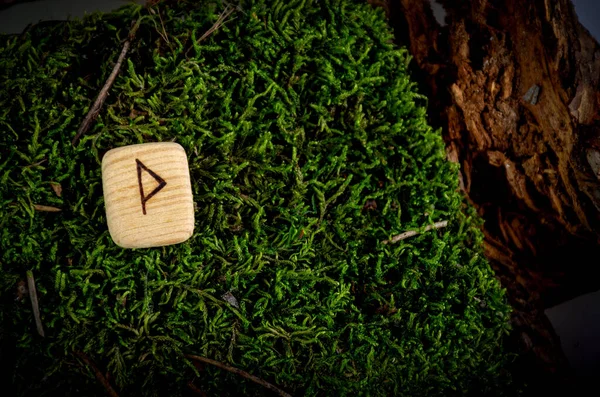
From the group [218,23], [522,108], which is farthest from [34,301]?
[522,108]

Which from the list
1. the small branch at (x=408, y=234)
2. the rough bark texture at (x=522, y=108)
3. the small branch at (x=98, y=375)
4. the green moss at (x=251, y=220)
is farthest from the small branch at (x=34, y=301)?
the rough bark texture at (x=522, y=108)

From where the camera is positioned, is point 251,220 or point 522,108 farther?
point 522,108

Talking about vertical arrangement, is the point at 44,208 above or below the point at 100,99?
below

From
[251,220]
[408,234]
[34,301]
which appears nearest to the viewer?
[34,301]

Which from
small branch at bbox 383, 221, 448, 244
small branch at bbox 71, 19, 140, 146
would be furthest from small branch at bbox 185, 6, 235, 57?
small branch at bbox 383, 221, 448, 244

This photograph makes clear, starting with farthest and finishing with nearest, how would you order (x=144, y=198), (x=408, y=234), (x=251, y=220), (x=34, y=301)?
1. (x=408, y=234)
2. (x=251, y=220)
3. (x=34, y=301)
4. (x=144, y=198)

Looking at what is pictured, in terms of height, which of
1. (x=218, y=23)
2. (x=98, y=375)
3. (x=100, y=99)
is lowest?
(x=98, y=375)

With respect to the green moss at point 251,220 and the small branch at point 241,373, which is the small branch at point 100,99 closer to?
the green moss at point 251,220

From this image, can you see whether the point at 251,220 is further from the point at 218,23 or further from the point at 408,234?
the point at 218,23
